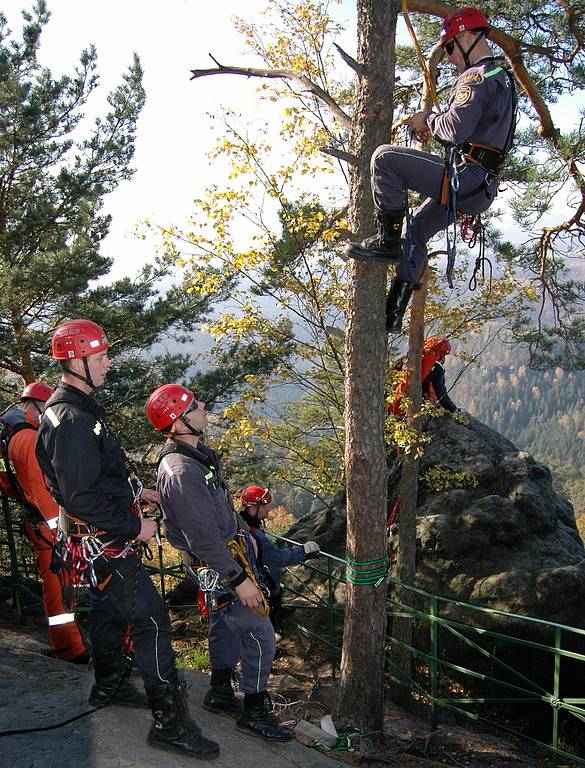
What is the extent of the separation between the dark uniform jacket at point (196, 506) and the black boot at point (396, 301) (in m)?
2.02

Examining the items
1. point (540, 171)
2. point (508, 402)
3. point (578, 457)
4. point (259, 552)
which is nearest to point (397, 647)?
point (259, 552)

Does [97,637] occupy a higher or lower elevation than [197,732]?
higher

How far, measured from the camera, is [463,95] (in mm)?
3973

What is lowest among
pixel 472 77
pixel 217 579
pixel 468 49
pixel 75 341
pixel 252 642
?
pixel 252 642

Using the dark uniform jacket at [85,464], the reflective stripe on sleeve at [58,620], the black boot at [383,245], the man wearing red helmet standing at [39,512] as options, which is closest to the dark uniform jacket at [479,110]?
the black boot at [383,245]

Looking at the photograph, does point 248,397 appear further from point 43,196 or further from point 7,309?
point 43,196

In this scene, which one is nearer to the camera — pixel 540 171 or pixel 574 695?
pixel 574 695

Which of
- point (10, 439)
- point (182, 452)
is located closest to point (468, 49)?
point (182, 452)

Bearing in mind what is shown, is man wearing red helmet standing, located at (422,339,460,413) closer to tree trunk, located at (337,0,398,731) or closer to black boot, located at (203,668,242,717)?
tree trunk, located at (337,0,398,731)

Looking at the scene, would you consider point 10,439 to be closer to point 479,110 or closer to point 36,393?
point 36,393

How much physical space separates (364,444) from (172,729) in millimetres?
2362

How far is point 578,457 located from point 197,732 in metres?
161

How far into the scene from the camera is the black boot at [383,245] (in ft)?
14.9

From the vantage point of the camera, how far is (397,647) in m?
8.20
